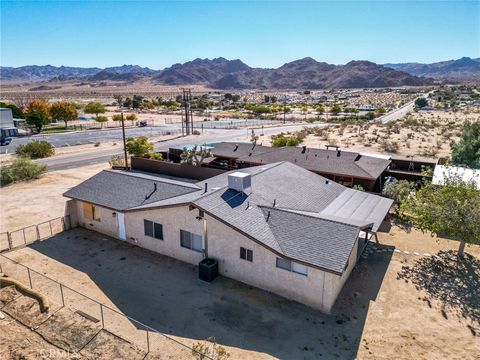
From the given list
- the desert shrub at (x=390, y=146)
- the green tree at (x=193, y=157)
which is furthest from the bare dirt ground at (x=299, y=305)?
the desert shrub at (x=390, y=146)

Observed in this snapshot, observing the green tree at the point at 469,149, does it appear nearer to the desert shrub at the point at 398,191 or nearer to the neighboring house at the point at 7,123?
the desert shrub at the point at 398,191

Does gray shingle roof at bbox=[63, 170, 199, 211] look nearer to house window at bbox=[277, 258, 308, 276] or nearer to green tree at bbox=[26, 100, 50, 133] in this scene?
house window at bbox=[277, 258, 308, 276]

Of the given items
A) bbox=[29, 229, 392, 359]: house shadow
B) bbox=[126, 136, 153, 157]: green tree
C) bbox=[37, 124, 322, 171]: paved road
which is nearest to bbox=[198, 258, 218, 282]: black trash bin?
bbox=[29, 229, 392, 359]: house shadow

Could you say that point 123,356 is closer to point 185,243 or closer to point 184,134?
point 185,243

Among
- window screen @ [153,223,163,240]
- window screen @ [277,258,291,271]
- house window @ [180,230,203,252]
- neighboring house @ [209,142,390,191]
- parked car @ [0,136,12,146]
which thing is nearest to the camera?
window screen @ [277,258,291,271]

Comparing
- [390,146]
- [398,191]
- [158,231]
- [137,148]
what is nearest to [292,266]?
[158,231]

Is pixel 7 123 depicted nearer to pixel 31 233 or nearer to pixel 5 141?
pixel 5 141

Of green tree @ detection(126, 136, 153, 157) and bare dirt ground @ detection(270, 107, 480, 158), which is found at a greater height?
green tree @ detection(126, 136, 153, 157)

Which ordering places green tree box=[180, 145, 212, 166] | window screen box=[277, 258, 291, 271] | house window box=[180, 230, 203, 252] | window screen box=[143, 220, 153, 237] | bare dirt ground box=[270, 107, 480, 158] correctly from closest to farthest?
window screen box=[277, 258, 291, 271]
house window box=[180, 230, 203, 252]
window screen box=[143, 220, 153, 237]
green tree box=[180, 145, 212, 166]
bare dirt ground box=[270, 107, 480, 158]
